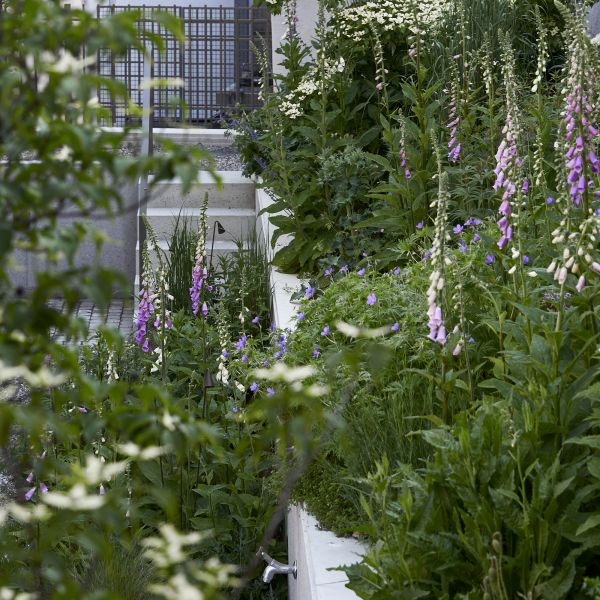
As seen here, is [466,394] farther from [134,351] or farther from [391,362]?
[134,351]

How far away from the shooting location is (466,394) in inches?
128

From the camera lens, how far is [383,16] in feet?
23.1

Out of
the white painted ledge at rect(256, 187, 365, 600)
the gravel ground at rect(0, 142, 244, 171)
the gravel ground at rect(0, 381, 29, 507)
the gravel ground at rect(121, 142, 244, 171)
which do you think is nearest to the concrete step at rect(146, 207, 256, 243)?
the gravel ground at rect(0, 142, 244, 171)

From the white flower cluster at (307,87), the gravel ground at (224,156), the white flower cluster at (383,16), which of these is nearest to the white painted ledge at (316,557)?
the white flower cluster at (307,87)

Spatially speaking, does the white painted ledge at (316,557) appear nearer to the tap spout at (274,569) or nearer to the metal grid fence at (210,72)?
the tap spout at (274,569)

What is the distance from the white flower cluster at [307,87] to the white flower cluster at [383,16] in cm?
28

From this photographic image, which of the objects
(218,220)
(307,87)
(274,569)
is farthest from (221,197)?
(274,569)

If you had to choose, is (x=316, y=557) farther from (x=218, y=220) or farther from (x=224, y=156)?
(x=224, y=156)

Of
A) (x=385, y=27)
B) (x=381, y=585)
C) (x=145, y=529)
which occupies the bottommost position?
(x=145, y=529)

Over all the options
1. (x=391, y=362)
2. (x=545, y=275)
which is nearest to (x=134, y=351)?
(x=391, y=362)

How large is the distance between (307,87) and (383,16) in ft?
2.48

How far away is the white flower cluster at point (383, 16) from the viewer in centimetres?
672

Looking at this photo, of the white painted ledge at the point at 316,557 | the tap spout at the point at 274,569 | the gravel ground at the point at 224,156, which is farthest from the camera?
the gravel ground at the point at 224,156

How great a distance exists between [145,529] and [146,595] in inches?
29.3
